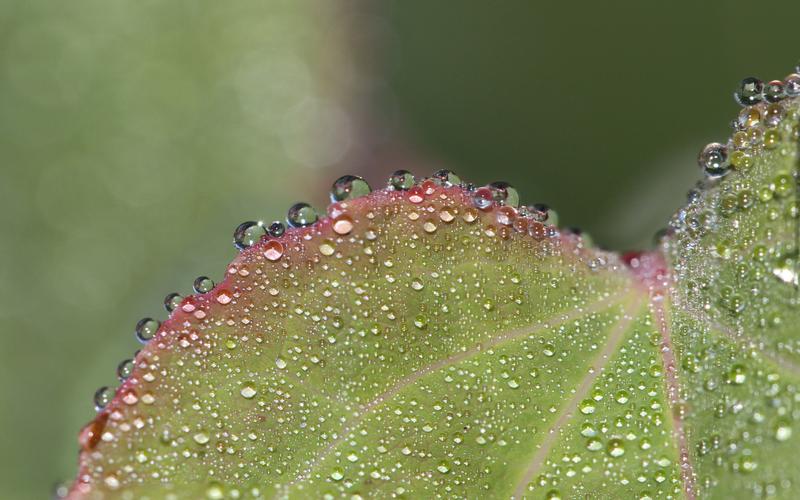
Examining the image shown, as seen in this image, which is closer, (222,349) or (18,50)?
(222,349)

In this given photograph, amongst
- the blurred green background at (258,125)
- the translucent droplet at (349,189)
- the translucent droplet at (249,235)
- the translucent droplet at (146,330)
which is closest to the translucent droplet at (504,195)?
the translucent droplet at (349,189)

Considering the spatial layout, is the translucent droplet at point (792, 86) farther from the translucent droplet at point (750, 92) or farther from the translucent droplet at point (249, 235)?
the translucent droplet at point (249, 235)

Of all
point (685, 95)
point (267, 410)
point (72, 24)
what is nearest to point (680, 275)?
point (267, 410)

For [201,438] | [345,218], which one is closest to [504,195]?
[345,218]

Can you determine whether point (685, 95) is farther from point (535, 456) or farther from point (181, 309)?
point (181, 309)

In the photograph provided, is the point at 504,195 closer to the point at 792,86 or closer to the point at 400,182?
the point at 400,182

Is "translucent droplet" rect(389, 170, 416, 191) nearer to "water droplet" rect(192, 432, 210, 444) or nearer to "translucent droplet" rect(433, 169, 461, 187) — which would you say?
"translucent droplet" rect(433, 169, 461, 187)
